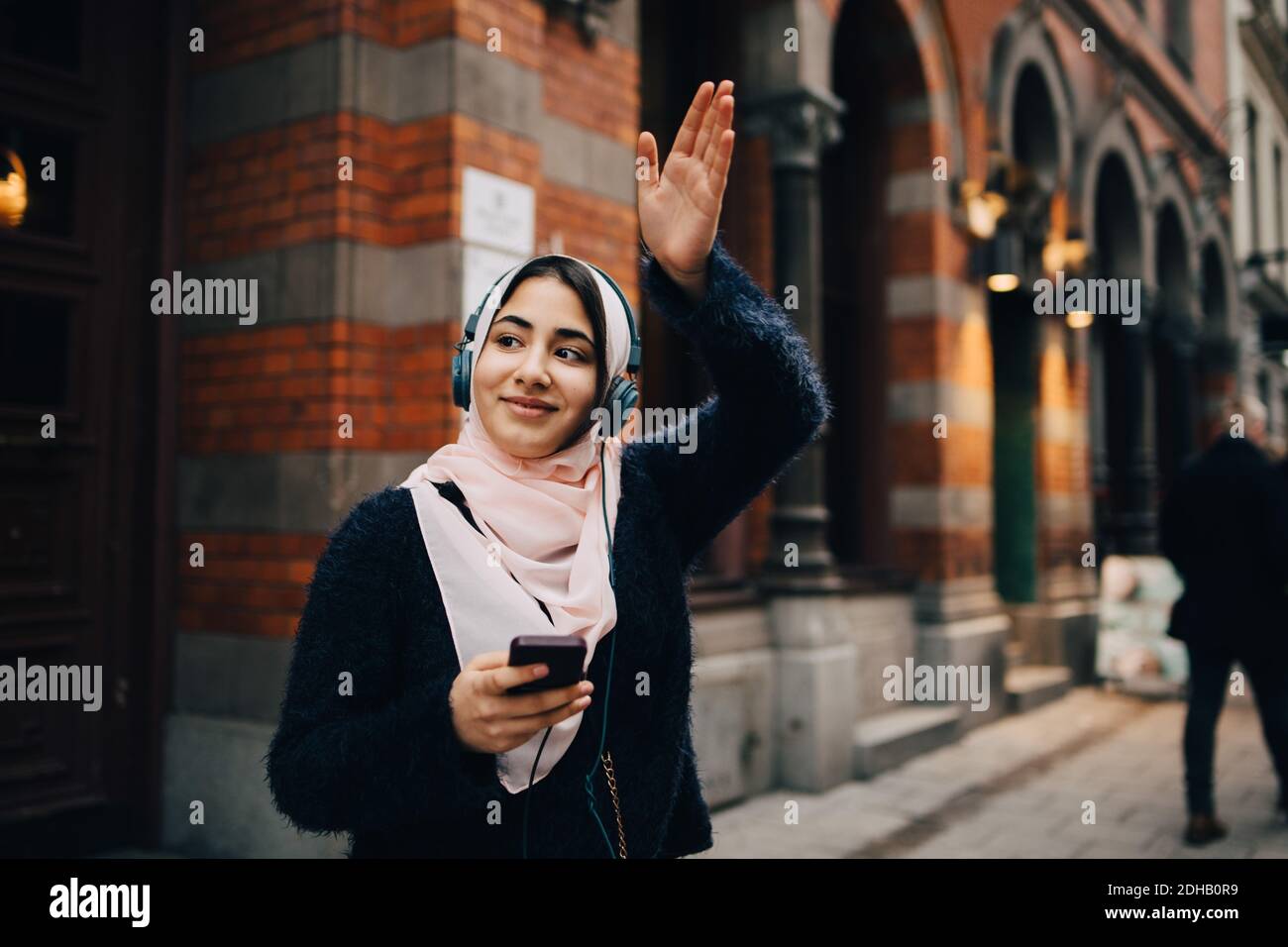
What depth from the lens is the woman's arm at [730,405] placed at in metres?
1.76

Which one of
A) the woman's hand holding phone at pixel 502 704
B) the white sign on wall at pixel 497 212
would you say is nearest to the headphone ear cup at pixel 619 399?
the woman's hand holding phone at pixel 502 704

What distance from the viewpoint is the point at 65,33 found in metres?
4.43

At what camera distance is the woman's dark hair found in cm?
175

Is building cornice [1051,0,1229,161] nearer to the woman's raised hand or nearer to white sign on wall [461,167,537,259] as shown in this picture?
white sign on wall [461,167,537,259]

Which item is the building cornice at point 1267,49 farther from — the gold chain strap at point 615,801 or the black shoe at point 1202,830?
the gold chain strap at point 615,801

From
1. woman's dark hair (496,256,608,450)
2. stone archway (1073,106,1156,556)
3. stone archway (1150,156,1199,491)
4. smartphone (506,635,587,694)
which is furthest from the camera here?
stone archway (1150,156,1199,491)

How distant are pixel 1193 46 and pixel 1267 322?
14.4ft

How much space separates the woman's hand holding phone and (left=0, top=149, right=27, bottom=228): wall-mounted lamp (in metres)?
3.73

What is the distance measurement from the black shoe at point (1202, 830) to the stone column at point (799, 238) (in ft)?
7.48

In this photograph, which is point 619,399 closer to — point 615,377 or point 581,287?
point 615,377

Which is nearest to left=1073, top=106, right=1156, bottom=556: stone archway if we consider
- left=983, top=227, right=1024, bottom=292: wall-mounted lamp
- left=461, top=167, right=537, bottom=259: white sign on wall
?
left=983, top=227, right=1024, bottom=292: wall-mounted lamp

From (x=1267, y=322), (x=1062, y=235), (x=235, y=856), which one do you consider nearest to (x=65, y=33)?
(x=235, y=856)

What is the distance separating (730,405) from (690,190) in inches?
15.2

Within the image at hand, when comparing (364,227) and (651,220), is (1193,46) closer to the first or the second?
(364,227)
